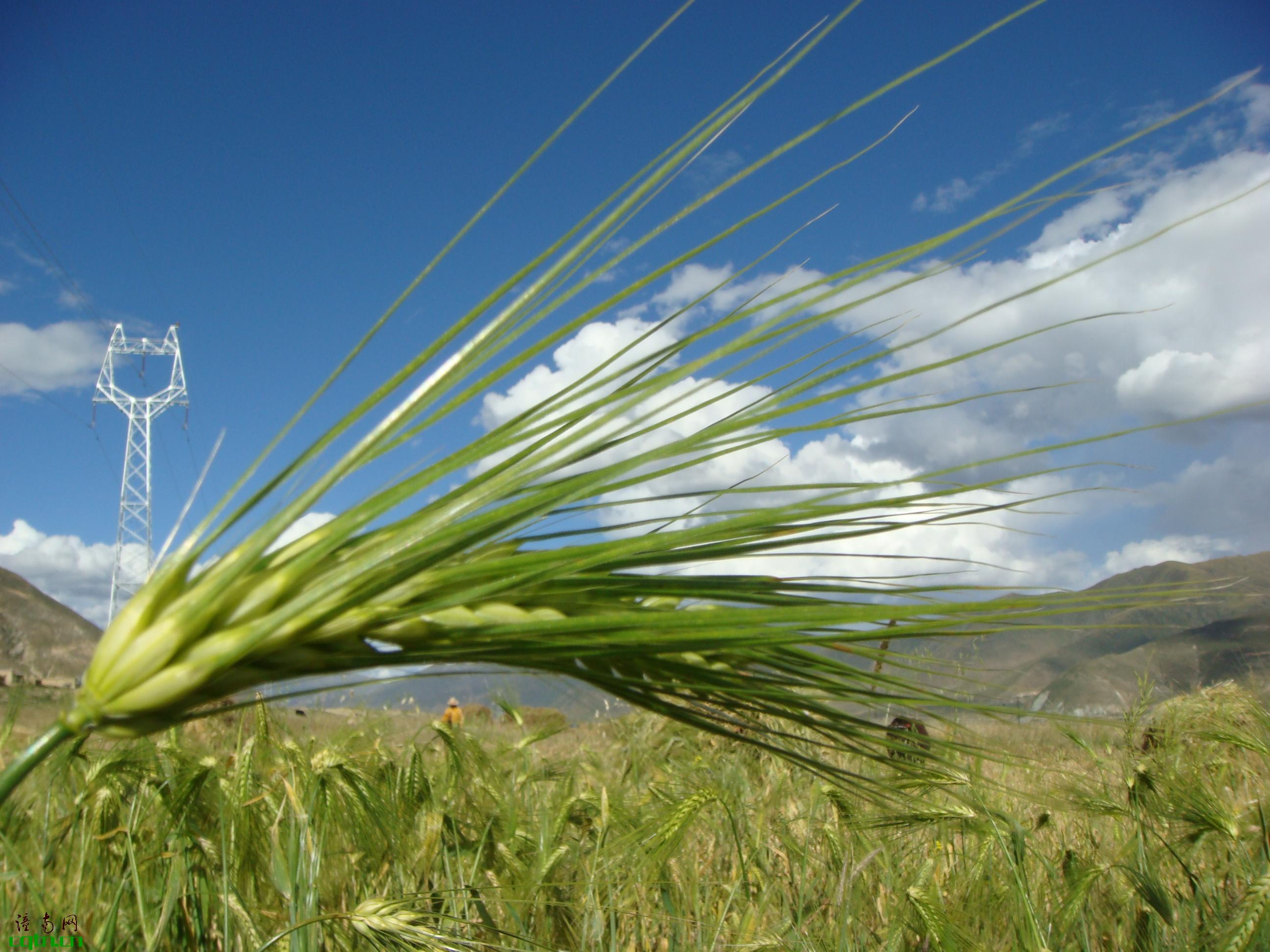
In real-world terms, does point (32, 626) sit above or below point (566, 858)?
above

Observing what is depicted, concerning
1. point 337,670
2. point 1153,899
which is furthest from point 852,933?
point 337,670

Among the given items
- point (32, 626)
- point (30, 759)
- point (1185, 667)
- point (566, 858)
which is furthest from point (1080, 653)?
point (32, 626)

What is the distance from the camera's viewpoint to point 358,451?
755mm

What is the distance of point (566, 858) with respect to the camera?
2709mm

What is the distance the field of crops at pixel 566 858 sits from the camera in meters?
1.83

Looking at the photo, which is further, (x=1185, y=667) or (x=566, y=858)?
(x=1185, y=667)

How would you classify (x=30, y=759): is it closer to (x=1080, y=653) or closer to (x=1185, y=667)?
(x=1080, y=653)

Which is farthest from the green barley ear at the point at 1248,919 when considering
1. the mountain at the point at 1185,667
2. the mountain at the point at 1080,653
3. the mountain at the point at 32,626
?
the mountain at the point at 32,626

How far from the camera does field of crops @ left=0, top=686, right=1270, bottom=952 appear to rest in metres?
1.83

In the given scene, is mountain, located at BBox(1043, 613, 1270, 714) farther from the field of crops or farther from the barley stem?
the barley stem

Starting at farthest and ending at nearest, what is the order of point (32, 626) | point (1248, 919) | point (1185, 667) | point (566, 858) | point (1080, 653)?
point (32, 626)
point (1185, 667)
point (1080, 653)
point (566, 858)
point (1248, 919)

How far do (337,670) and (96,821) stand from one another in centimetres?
192

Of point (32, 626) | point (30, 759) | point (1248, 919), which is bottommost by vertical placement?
point (1248, 919)

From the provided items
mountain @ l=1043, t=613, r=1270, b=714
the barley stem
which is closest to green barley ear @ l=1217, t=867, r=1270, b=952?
mountain @ l=1043, t=613, r=1270, b=714
